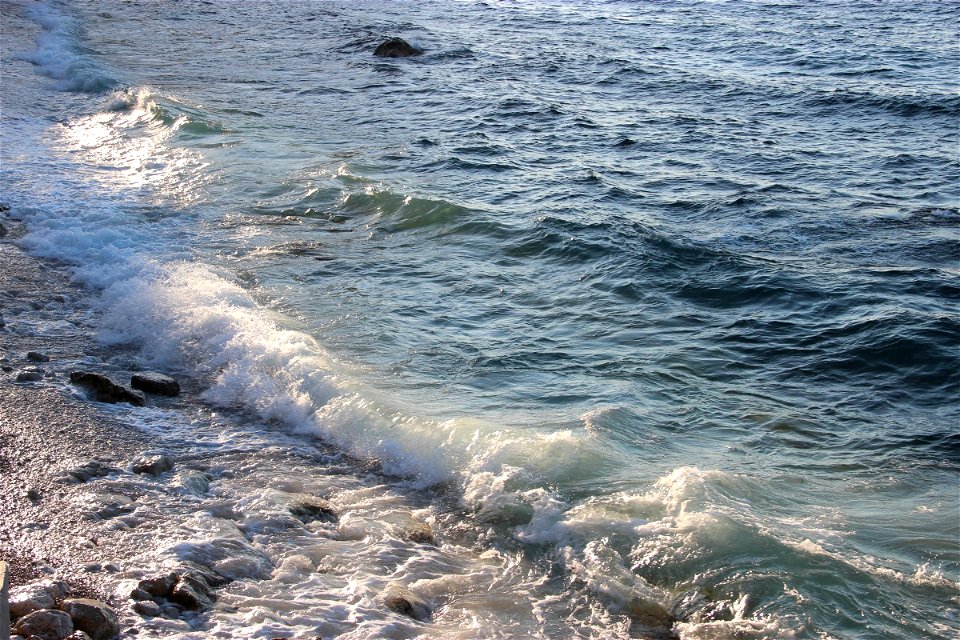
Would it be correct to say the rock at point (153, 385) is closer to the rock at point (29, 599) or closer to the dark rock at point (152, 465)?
the dark rock at point (152, 465)

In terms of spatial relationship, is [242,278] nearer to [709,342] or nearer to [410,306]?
[410,306]

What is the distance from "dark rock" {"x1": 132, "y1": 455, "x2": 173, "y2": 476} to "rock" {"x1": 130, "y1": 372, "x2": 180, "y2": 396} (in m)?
1.32

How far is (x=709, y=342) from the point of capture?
9039 mm

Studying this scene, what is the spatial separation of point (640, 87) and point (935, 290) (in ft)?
43.0

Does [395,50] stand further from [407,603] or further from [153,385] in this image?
[407,603]

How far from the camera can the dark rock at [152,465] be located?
6250 mm

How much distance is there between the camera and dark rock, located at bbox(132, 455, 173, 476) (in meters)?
6.25

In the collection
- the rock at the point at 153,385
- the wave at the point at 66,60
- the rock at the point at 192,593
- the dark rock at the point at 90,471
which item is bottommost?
the rock at the point at 153,385

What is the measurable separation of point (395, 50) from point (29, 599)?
83.5ft

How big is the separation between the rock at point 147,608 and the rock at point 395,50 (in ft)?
82.0

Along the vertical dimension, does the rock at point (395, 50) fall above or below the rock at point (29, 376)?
above

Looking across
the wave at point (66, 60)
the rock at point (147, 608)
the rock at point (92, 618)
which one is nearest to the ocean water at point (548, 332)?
the rock at point (147, 608)

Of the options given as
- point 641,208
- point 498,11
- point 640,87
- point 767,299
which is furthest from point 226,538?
point 498,11

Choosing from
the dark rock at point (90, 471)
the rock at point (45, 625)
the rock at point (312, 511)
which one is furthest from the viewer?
the dark rock at point (90, 471)
